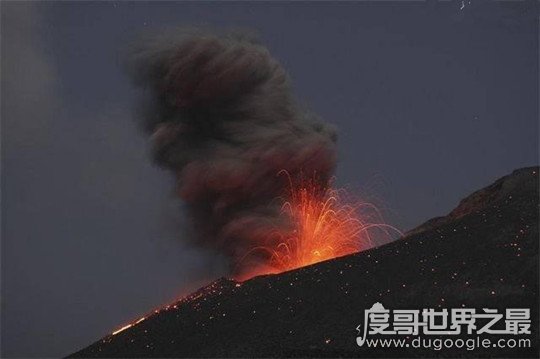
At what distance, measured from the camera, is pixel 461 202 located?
14336mm

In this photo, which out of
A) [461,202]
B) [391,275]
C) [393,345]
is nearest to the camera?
[393,345]

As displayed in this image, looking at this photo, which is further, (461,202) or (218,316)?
(461,202)

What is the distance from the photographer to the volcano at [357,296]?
8.74 m

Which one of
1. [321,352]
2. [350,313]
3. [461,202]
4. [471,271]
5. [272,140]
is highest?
[272,140]

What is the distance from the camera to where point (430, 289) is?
926 centimetres

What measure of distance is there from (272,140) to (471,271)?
44.1ft

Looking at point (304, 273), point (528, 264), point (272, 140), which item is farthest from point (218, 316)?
point (272, 140)

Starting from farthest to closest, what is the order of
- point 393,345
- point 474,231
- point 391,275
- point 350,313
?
point 474,231 → point 391,275 → point 350,313 → point 393,345

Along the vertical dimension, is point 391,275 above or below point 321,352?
above

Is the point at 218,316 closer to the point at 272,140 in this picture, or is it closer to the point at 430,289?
the point at 430,289

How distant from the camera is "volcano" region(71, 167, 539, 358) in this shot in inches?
344

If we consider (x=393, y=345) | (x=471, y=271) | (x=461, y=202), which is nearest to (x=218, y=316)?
(x=393, y=345)

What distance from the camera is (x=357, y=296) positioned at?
9.54 m

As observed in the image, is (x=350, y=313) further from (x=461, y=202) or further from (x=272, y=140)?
(x=272, y=140)
